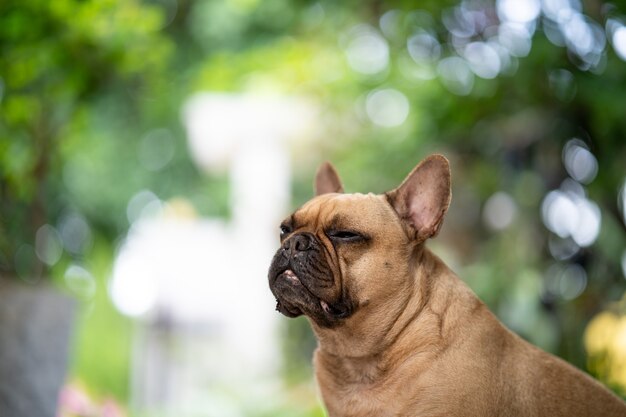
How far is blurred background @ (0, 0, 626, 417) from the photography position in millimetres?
3387

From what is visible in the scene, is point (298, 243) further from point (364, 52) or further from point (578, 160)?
point (364, 52)

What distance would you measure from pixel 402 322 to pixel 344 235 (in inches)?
10.3

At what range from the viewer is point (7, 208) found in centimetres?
334

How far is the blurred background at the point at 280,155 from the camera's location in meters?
3.39

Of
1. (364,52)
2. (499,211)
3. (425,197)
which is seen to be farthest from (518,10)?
(364,52)

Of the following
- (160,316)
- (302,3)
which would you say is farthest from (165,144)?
(302,3)

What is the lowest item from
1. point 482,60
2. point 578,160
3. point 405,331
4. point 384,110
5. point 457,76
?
point 384,110

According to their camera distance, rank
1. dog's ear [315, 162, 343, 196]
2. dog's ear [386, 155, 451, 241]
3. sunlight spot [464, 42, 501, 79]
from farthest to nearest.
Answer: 1. sunlight spot [464, 42, 501, 79]
2. dog's ear [315, 162, 343, 196]
3. dog's ear [386, 155, 451, 241]

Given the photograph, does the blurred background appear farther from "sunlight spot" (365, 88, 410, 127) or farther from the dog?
the dog

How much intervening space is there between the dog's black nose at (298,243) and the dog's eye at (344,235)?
59 millimetres

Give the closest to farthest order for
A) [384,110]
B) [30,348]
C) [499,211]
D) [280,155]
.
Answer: [30,348]
[499,211]
[280,155]
[384,110]

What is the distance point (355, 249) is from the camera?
2035 millimetres

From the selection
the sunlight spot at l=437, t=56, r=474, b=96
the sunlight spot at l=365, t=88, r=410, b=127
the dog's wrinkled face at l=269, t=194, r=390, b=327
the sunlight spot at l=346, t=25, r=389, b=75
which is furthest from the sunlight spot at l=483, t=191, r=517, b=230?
the dog's wrinkled face at l=269, t=194, r=390, b=327

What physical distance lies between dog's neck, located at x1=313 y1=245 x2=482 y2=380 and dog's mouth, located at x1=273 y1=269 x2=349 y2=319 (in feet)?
0.21
